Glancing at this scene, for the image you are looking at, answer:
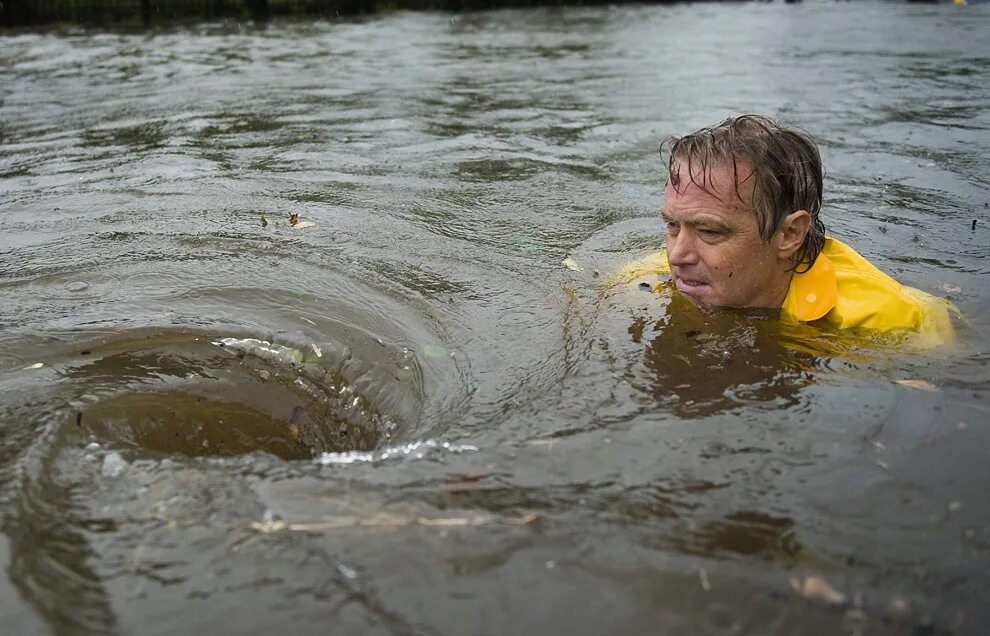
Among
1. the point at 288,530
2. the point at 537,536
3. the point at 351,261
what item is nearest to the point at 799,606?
the point at 537,536

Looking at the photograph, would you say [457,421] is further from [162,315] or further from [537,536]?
[162,315]

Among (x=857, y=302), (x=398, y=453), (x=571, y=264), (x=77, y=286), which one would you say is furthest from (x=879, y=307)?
(x=77, y=286)

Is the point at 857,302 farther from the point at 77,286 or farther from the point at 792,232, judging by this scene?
the point at 77,286

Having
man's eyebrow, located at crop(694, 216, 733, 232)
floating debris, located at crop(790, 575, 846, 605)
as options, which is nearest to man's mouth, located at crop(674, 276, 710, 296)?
man's eyebrow, located at crop(694, 216, 733, 232)

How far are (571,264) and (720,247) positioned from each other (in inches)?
44.0

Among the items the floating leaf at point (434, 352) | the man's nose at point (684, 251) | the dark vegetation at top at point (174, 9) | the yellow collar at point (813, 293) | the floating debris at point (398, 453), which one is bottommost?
the floating leaf at point (434, 352)

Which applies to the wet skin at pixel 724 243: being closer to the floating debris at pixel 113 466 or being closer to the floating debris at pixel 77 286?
the floating debris at pixel 113 466

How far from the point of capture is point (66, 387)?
124 inches

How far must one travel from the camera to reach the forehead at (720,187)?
390 centimetres

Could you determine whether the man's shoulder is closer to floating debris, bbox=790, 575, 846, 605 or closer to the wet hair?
the wet hair

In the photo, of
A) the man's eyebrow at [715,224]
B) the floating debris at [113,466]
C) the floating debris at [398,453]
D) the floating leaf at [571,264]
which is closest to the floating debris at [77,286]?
the floating debris at [113,466]

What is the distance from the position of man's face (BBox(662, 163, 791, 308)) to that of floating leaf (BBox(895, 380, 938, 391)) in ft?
3.21

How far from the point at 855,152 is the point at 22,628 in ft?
23.9

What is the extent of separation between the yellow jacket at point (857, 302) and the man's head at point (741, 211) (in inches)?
3.8
